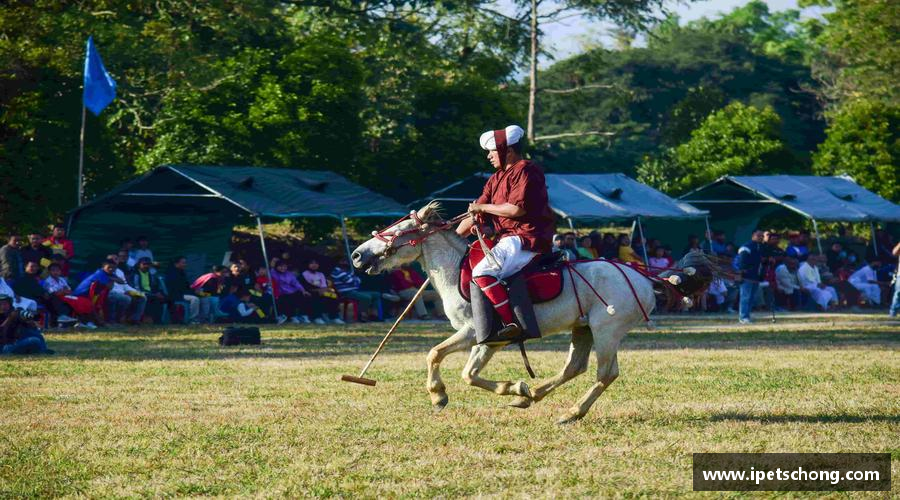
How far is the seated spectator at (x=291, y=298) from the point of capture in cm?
2648

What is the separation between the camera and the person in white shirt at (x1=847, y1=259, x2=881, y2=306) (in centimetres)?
3475

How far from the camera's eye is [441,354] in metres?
10.8

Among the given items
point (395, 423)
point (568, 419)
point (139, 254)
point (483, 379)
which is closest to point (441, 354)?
point (483, 379)

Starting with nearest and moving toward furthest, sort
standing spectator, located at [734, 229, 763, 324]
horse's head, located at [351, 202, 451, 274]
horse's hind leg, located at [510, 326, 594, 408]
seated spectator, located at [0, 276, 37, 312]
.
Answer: horse's hind leg, located at [510, 326, 594, 408] → horse's head, located at [351, 202, 451, 274] → seated spectator, located at [0, 276, 37, 312] → standing spectator, located at [734, 229, 763, 324]

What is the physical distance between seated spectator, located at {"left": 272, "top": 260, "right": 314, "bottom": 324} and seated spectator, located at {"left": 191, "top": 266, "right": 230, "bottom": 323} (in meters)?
1.15

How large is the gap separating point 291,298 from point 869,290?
16910 mm

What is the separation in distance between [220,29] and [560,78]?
36283 mm

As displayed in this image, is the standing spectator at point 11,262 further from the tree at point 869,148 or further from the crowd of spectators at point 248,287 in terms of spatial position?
the tree at point 869,148

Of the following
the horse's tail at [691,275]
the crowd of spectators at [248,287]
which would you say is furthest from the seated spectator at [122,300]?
the horse's tail at [691,275]

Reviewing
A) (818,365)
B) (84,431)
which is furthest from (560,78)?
(84,431)

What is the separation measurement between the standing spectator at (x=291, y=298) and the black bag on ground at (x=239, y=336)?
641 cm

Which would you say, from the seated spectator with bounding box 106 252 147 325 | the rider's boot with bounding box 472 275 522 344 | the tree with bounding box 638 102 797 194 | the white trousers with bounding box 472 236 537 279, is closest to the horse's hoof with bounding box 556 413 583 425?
the rider's boot with bounding box 472 275 522 344

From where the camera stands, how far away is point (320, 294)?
27.0m

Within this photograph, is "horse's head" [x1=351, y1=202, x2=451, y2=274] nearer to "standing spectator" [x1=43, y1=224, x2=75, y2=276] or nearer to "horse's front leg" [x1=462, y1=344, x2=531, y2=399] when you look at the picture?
"horse's front leg" [x1=462, y1=344, x2=531, y2=399]
